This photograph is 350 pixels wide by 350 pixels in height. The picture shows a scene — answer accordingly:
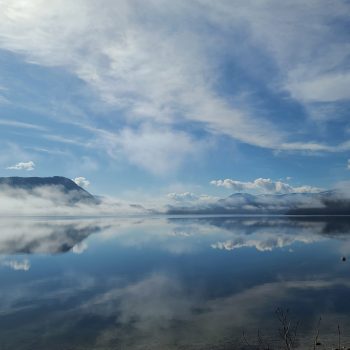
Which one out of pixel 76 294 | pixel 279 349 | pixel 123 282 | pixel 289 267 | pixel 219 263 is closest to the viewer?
pixel 279 349

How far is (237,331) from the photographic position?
26.6 meters

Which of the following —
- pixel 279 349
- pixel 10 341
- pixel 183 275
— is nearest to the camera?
pixel 279 349

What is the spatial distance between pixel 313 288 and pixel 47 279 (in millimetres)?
30523

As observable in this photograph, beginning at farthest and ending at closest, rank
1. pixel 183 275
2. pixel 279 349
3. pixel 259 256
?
pixel 259 256 → pixel 183 275 → pixel 279 349

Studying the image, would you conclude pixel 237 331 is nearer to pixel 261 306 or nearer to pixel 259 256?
pixel 261 306

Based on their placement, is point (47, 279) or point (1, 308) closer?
point (1, 308)

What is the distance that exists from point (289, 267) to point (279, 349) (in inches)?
1298

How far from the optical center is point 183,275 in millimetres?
48531

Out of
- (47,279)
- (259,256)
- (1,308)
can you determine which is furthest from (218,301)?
(259,256)

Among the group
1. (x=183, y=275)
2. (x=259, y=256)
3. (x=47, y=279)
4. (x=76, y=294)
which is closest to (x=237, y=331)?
(x=76, y=294)

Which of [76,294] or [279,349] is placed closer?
[279,349]

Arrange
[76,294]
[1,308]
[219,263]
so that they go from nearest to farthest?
[1,308]
[76,294]
[219,263]

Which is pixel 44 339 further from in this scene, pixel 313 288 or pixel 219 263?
pixel 219 263

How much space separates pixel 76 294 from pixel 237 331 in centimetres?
1830
